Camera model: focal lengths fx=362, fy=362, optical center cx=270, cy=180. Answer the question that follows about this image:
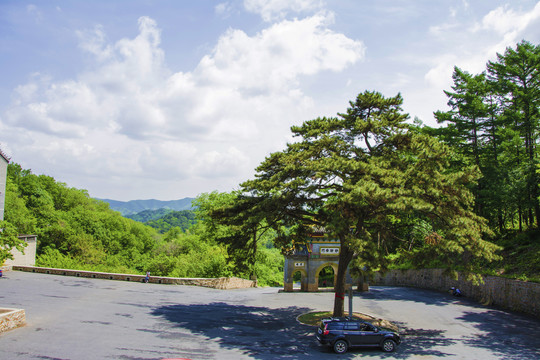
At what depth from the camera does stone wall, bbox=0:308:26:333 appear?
53.9ft

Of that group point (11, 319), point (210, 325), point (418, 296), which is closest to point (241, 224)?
point (210, 325)

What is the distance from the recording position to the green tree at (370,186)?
1658 cm

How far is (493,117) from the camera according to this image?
115ft

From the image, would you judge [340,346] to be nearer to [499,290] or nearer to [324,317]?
[324,317]

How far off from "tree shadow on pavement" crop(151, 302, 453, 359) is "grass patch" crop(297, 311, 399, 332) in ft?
2.07

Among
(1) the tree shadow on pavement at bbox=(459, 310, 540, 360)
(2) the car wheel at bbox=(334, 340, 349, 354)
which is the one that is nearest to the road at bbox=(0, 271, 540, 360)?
(1) the tree shadow on pavement at bbox=(459, 310, 540, 360)

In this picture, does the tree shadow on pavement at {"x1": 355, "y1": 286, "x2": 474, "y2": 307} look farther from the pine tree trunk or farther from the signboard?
the pine tree trunk

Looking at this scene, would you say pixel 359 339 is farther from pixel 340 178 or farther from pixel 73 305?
pixel 73 305

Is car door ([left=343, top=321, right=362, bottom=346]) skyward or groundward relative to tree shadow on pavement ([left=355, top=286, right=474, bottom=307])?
skyward

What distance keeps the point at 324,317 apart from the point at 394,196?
1000cm

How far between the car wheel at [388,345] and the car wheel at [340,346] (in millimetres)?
1752

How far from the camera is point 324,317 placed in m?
22.5

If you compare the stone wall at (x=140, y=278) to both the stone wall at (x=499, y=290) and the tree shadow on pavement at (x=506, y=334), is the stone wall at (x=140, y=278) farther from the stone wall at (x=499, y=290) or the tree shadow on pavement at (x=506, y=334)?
the tree shadow on pavement at (x=506, y=334)

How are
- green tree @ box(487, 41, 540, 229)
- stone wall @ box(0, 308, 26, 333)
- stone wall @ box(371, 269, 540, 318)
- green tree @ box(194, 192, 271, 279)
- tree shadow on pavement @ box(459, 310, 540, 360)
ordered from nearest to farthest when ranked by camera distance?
1. stone wall @ box(0, 308, 26, 333)
2. tree shadow on pavement @ box(459, 310, 540, 360)
3. green tree @ box(194, 192, 271, 279)
4. stone wall @ box(371, 269, 540, 318)
5. green tree @ box(487, 41, 540, 229)
